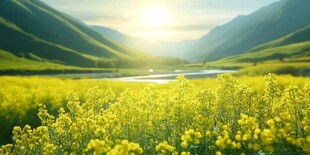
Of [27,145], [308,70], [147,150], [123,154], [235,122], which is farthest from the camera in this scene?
[308,70]

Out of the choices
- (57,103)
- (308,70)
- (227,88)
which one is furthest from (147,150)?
(308,70)

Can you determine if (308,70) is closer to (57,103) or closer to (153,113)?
(57,103)

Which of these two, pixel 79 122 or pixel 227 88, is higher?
pixel 227 88

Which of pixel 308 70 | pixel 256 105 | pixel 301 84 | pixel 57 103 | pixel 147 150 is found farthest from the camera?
pixel 308 70

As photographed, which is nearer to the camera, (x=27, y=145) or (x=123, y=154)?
(x=123, y=154)

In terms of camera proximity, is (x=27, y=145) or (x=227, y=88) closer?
(x=27, y=145)

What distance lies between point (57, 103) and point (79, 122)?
1626 cm

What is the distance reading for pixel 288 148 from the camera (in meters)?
8.36

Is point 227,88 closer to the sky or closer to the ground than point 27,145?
closer to the sky

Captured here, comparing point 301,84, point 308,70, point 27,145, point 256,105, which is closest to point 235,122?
point 256,105

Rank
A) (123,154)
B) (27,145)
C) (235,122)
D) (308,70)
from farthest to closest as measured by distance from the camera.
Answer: (308,70), (235,122), (27,145), (123,154)

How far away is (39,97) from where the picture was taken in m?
24.6

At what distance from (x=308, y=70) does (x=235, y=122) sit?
45917mm

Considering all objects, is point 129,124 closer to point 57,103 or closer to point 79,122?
point 79,122
